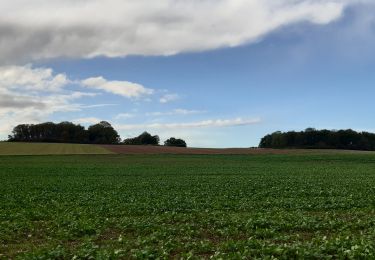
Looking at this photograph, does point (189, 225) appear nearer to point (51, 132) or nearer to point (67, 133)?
point (67, 133)

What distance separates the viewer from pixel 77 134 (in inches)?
6713

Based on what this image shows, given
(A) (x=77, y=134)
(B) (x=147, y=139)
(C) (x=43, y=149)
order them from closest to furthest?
(C) (x=43, y=149)
(A) (x=77, y=134)
(B) (x=147, y=139)

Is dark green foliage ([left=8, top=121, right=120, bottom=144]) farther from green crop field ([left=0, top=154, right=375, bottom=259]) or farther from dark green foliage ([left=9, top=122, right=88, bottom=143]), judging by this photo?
green crop field ([left=0, top=154, right=375, bottom=259])

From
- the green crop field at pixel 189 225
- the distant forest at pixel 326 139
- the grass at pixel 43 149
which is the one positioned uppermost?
the distant forest at pixel 326 139

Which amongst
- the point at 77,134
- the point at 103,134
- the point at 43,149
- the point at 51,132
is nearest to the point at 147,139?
the point at 103,134

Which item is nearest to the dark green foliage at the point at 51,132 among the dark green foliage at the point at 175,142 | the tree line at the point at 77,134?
the tree line at the point at 77,134

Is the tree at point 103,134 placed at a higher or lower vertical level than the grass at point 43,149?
higher

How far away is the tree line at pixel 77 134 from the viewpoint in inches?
6668

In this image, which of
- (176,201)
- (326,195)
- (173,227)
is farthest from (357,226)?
(326,195)

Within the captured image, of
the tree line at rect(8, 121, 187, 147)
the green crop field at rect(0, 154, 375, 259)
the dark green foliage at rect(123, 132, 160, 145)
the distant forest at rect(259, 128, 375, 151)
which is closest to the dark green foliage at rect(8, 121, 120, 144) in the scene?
the tree line at rect(8, 121, 187, 147)

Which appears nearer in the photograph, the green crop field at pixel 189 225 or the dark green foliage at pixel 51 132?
the green crop field at pixel 189 225

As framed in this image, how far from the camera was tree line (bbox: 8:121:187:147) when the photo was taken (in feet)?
556

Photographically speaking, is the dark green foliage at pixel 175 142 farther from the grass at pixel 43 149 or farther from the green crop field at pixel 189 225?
the green crop field at pixel 189 225

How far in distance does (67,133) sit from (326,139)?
90489mm
